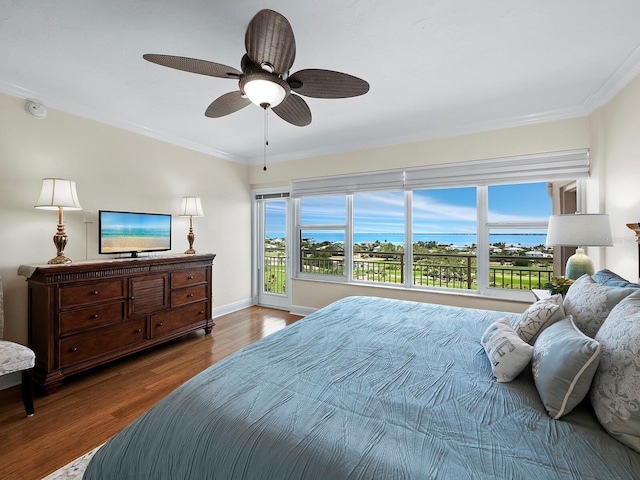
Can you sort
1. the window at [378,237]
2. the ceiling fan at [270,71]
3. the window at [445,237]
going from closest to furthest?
the ceiling fan at [270,71] → the window at [445,237] → the window at [378,237]

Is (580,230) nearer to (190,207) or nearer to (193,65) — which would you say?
(193,65)

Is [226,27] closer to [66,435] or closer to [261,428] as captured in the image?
[261,428]

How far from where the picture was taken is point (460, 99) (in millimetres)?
2809

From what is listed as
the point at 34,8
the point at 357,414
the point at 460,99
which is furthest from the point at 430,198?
the point at 34,8

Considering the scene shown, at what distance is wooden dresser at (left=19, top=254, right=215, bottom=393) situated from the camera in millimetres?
2430

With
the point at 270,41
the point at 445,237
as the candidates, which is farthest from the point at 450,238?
the point at 270,41

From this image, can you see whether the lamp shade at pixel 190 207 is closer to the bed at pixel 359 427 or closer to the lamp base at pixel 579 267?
the bed at pixel 359 427

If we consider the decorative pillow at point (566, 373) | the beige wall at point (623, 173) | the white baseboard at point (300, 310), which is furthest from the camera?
Result: the white baseboard at point (300, 310)

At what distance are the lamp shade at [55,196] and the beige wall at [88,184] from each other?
0.28 meters

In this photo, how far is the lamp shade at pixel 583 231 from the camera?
217cm

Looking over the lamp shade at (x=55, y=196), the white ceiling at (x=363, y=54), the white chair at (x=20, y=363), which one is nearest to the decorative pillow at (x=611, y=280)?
the white ceiling at (x=363, y=54)

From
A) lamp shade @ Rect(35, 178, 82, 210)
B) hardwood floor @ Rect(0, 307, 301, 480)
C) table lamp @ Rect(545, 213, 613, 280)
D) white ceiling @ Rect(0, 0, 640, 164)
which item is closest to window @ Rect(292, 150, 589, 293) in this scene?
white ceiling @ Rect(0, 0, 640, 164)

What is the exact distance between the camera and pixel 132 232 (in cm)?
335

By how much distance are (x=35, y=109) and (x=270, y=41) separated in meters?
2.65
